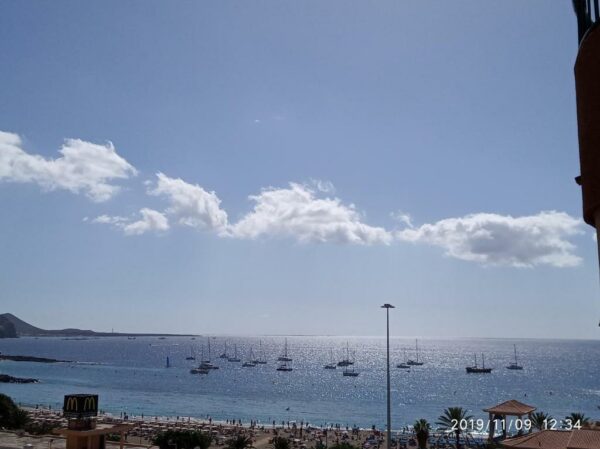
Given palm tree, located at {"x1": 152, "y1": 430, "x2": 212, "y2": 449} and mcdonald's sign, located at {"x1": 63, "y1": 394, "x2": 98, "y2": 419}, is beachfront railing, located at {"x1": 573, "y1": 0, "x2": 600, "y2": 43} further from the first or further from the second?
palm tree, located at {"x1": 152, "y1": 430, "x2": 212, "y2": 449}

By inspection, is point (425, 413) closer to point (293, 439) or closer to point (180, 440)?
point (293, 439)

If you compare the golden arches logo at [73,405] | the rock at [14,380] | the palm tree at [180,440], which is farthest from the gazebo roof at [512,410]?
the rock at [14,380]

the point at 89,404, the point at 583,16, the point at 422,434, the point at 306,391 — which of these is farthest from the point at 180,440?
the point at 306,391

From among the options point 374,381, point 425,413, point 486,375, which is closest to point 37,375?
point 374,381

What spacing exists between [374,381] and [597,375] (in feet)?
228

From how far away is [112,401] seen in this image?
101 metres

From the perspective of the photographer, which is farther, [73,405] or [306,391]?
[306,391]

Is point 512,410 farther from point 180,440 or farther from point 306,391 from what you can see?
point 306,391

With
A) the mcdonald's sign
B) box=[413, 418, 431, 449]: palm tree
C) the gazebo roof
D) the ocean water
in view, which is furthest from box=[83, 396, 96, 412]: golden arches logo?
the ocean water

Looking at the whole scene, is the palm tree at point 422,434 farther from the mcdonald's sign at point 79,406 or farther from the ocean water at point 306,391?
the ocean water at point 306,391

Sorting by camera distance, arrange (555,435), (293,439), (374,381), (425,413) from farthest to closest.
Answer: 1. (374,381)
2. (425,413)
3. (293,439)
4. (555,435)

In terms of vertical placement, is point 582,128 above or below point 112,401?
above

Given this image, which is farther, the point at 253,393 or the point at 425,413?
the point at 253,393

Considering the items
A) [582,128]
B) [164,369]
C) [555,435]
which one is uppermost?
[582,128]
